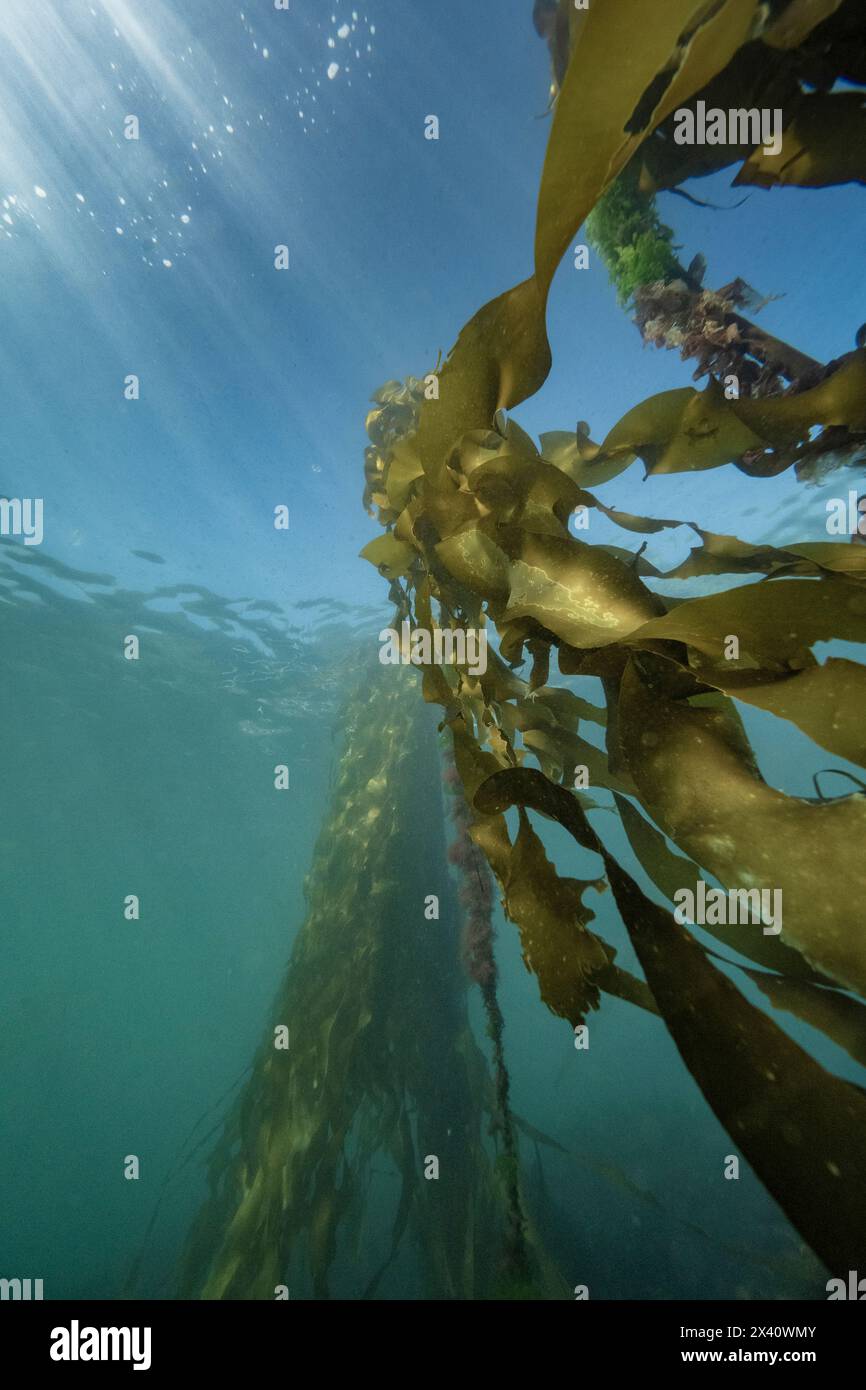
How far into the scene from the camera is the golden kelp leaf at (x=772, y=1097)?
69cm

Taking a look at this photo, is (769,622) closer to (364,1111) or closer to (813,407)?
(813,407)

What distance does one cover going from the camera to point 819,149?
1429mm

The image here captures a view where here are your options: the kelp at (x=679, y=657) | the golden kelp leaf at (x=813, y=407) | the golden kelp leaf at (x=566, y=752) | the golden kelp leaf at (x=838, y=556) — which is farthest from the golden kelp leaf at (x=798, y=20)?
the golden kelp leaf at (x=566, y=752)

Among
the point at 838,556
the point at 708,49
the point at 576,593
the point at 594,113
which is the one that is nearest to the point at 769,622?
the point at 576,593

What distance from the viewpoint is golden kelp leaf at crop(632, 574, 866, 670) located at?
0.91 meters

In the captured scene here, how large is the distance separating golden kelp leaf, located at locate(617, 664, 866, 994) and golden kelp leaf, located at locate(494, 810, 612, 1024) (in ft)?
0.86

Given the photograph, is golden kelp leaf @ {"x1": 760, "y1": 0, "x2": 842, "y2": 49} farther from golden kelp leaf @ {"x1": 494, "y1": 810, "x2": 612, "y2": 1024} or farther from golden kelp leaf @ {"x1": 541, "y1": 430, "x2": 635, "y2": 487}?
golden kelp leaf @ {"x1": 494, "y1": 810, "x2": 612, "y2": 1024}

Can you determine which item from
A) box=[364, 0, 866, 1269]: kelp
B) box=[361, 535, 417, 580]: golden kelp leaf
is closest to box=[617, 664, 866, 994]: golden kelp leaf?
box=[364, 0, 866, 1269]: kelp

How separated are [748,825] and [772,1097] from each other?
40cm

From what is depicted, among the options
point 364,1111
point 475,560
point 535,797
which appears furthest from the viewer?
point 364,1111

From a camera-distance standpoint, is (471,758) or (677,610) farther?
(471,758)

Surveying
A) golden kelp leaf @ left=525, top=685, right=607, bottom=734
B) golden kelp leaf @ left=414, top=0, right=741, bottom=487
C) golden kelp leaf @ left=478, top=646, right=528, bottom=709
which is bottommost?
golden kelp leaf @ left=525, top=685, right=607, bottom=734

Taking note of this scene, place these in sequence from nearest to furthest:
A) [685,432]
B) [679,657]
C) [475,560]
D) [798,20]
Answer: [679,657] → [798,20] → [475,560] → [685,432]
